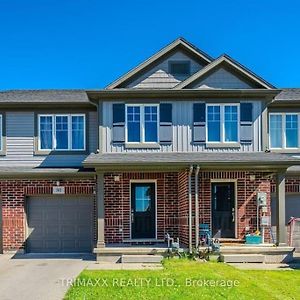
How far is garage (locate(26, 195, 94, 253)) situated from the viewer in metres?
18.7

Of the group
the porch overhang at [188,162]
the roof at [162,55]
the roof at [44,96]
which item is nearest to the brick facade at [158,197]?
the porch overhang at [188,162]

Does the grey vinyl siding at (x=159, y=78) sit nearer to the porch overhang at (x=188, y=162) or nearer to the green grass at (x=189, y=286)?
the porch overhang at (x=188, y=162)

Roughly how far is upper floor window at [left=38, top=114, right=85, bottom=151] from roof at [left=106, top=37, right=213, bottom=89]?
2384 millimetres

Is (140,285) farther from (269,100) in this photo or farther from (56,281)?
(269,100)

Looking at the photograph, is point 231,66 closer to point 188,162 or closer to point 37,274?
point 188,162

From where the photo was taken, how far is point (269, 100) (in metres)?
17.8

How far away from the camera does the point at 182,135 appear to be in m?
17.5

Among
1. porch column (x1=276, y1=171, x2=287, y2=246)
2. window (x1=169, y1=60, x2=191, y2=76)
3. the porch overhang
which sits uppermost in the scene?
window (x1=169, y1=60, x2=191, y2=76)

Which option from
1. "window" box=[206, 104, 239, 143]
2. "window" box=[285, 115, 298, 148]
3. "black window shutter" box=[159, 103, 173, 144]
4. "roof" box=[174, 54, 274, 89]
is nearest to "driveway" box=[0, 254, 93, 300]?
"black window shutter" box=[159, 103, 173, 144]

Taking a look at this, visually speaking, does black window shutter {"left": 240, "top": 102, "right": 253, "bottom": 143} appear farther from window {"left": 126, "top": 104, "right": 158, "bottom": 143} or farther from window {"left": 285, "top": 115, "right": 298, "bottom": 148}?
window {"left": 126, "top": 104, "right": 158, "bottom": 143}

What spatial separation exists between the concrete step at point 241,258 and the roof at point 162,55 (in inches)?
272

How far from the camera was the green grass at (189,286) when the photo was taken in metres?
10.0

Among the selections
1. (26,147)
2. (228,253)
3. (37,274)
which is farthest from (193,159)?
(26,147)

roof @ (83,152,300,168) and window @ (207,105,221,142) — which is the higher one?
window @ (207,105,221,142)
